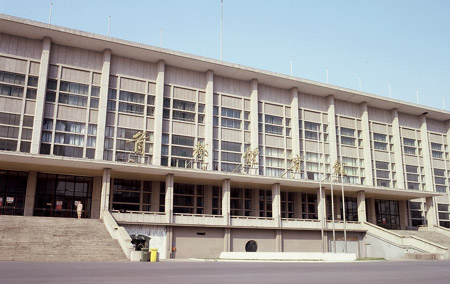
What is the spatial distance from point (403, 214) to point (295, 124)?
21232mm

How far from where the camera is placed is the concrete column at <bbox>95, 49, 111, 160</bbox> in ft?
156

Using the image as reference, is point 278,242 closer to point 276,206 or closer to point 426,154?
point 276,206

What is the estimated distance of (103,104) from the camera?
48.9 m

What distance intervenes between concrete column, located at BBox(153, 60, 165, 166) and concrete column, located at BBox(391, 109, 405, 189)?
36466 mm

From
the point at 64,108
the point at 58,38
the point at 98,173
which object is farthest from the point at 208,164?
the point at 58,38

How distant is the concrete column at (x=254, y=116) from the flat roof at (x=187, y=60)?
1220 millimetres

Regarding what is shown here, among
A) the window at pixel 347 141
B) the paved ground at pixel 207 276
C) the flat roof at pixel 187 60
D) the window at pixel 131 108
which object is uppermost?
the flat roof at pixel 187 60

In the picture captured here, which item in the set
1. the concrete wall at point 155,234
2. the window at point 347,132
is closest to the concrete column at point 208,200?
the concrete wall at point 155,234

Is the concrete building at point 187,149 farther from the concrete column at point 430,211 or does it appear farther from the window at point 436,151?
the window at point 436,151

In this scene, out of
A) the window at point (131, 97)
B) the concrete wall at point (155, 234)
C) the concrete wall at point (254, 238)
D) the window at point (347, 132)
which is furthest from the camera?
the window at point (347, 132)

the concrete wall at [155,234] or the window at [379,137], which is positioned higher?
the window at [379,137]

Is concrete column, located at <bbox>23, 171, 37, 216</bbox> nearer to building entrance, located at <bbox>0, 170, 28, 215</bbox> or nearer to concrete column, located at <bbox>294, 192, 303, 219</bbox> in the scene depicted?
building entrance, located at <bbox>0, 170, 28, 215</bbox>

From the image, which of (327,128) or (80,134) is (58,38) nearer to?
(80,134)

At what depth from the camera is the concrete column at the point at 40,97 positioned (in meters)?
44.8
